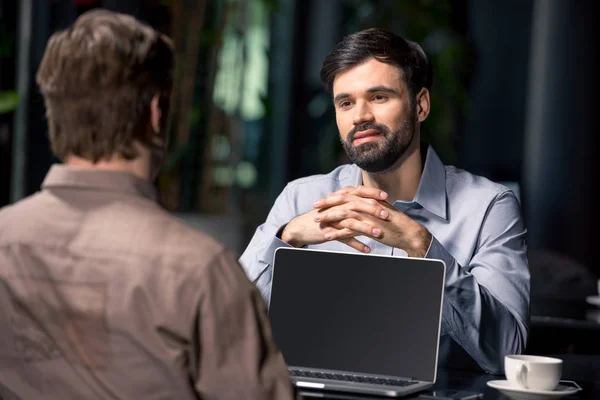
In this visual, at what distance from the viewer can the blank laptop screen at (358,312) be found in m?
1.78

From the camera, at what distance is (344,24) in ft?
22.0

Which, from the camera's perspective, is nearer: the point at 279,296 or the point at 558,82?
the point at 279,296

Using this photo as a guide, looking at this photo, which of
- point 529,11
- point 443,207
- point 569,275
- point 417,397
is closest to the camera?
point 417,397

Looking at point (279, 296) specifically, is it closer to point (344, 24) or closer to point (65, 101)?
point (65, 101)

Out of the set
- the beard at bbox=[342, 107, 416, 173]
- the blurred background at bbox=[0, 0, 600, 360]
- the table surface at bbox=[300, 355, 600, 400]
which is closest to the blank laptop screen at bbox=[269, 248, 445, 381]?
the table surface at bbox=[300, 355, 600, 400]

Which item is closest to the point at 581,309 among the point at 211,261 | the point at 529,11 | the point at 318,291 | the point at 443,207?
the point at 443,207

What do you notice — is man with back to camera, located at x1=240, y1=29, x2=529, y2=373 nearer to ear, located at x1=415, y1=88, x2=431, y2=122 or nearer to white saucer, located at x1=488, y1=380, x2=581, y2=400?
ear, located at x1=415, y1=88, x2=431, y2=122

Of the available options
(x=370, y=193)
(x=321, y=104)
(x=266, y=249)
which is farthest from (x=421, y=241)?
(x=321, y=104)

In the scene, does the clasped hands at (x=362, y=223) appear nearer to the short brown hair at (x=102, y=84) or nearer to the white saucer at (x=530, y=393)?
the white saucer at (x=530, y=393)

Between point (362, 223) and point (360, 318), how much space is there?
0.29 metres

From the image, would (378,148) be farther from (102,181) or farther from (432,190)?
(102,181)

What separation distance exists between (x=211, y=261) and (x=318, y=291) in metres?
0.68

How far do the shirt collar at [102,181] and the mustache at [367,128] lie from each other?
110cm

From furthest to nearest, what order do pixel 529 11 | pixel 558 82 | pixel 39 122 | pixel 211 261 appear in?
pixel 529 11, pixel 558 82, pixel 39 122, pixel 211 261
